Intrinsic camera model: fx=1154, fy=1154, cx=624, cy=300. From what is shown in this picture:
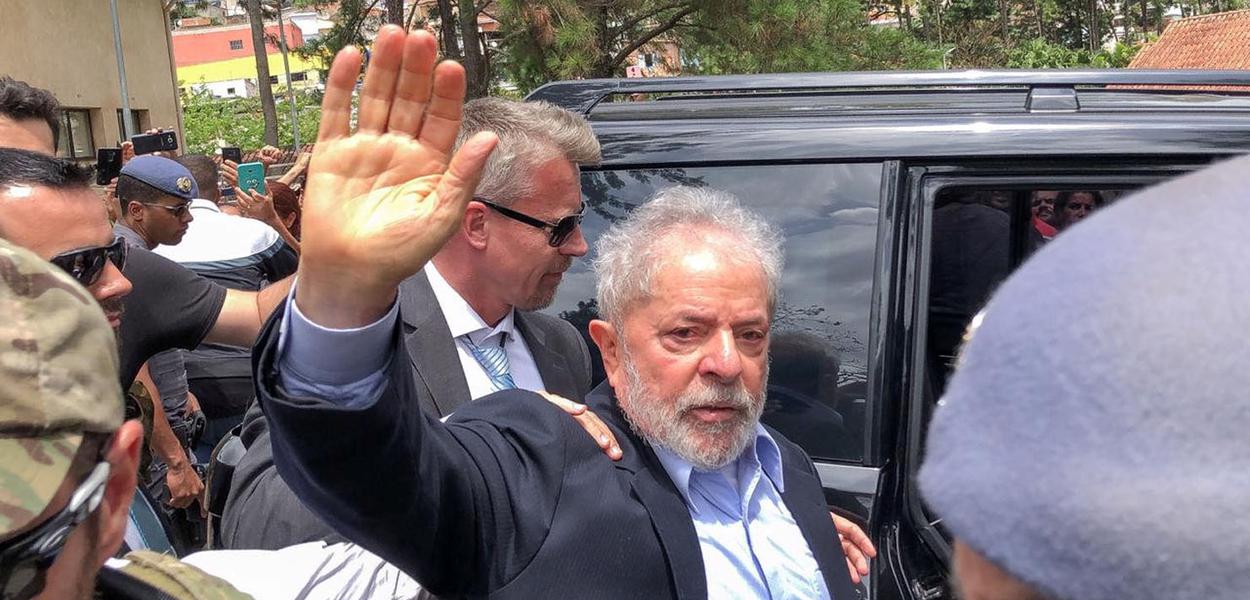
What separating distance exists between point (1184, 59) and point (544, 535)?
2776 cm

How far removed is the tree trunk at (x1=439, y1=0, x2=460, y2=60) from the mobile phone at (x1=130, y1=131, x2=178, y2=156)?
5.47 meters

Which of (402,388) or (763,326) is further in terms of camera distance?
(763,326)

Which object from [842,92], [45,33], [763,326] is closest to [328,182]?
[763,326]

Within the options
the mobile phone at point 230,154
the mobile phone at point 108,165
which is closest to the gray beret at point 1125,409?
the mobile phone at point 108,165

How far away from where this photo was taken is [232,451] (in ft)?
6.79

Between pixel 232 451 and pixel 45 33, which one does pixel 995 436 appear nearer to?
pixel 232 451

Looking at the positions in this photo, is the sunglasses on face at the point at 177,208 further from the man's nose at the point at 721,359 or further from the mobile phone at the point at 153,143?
the man's nose at the point at 721,359

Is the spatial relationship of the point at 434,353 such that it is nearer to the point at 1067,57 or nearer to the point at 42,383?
the point at 42,383

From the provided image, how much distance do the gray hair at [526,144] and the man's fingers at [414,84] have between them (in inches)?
40.0

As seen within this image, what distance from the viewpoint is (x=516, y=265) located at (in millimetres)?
2439

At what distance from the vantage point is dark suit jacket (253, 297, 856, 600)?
4.41 ft

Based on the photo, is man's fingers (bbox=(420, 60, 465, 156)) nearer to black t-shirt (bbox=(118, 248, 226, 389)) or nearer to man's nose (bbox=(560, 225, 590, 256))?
man's nose (bbox=(560, 225, 590, 256))

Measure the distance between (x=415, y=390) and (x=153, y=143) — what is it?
15.7 ft

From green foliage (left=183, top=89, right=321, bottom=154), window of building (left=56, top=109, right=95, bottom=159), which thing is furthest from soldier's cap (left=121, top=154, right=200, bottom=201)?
green foliage (left=183, top=89, right=321, bottom=154)
